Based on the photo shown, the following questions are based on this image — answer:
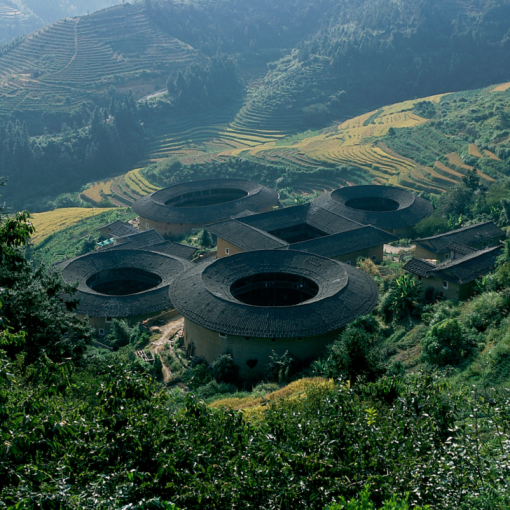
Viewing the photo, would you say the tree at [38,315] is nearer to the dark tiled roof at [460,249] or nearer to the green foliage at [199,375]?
the green foliage at [199,375]

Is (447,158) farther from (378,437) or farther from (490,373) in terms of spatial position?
(378,437)

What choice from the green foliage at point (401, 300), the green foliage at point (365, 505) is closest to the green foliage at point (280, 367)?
the green foliage at point (401, 300)

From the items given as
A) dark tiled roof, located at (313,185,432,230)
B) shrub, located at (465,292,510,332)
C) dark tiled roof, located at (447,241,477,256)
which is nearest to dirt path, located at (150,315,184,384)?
shrub, located at (465,292,510,332)

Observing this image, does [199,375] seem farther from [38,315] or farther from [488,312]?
[488,312]

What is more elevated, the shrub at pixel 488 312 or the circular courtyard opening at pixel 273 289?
the shrub at pixel 488 312

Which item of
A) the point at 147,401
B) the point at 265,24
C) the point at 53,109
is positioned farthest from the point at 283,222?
the point at 265,24
